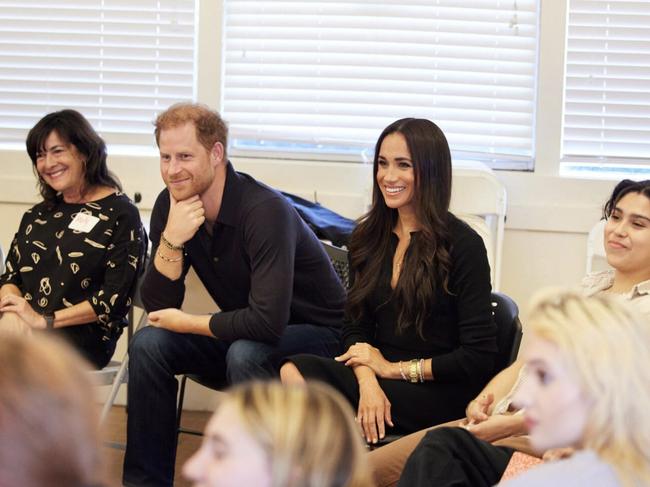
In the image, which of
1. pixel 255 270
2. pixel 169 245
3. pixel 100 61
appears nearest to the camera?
pixel 255 270

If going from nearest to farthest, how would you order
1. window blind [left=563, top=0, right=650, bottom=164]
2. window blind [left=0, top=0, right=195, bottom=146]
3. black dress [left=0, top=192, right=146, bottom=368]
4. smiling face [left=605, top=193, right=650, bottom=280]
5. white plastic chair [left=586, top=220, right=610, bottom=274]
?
smiling face [left=605, top=193, right=650, bottom=280], black dress [left=0, top=192, right=146, bottom=368], white plastic chair [left=586, top=220, right=610, bottom=274], window blind [left=563, top=0, right=650, bottom=164], window blind [left=0, top=0, right=195, bottom=146]

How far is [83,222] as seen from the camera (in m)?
3.65

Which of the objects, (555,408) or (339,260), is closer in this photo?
(555,408)

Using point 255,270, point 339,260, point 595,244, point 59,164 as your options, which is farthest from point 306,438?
point 595,244

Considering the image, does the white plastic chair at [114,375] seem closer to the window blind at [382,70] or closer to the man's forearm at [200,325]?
the man's forearm at [200,325]

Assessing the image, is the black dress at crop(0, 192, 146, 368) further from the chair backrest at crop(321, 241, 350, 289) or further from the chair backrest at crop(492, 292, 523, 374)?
the chair backrest at crop(492, 292, 523, 374)

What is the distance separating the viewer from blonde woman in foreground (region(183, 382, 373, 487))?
1.29 metres

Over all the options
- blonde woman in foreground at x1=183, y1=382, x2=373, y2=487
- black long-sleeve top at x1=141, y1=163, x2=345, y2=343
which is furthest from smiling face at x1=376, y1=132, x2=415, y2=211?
blonde woman in foreground at x1=183, y1=382, x2=373, y2=487

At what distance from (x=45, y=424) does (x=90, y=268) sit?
2458 mm

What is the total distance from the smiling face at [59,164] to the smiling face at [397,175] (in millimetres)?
1241

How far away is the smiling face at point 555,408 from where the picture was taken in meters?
1.58

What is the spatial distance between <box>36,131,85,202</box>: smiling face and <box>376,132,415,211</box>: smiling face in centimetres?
124

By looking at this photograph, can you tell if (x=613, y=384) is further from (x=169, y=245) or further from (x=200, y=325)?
(x=169, y=245)

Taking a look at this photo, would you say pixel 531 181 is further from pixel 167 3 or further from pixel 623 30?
pixel 167 3
